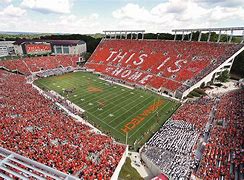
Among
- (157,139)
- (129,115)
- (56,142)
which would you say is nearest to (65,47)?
(129,115)

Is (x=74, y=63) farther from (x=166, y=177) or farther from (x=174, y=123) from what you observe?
(x=166, y=177)

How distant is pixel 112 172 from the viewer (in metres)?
13.1

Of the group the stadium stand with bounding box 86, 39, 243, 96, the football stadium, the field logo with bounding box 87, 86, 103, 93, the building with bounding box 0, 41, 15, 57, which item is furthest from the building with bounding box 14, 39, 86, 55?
the field logo with bounding box 87, 86, 103, 93

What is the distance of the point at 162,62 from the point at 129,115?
74.9 ft

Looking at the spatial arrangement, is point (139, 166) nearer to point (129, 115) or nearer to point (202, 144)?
point (202, 144)

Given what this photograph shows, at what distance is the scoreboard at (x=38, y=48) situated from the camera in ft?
179

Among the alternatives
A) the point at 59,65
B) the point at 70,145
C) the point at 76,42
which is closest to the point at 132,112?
the point at 70,145

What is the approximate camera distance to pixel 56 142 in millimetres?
15352

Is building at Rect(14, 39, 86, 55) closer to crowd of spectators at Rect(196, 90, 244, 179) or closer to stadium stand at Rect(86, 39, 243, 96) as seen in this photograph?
stadium stand at Rect(86, 39, 243, 96)

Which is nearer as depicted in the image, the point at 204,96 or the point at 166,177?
the point at 166,177

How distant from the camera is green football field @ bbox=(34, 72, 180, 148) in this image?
22094 millimetres

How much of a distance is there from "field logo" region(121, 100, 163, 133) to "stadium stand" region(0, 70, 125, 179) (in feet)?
18.3

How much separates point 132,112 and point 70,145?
13.2m

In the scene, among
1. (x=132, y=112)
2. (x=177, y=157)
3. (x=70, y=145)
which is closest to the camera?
(x=70, y=145)
